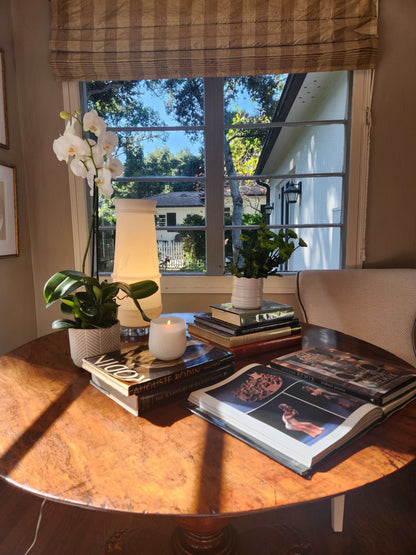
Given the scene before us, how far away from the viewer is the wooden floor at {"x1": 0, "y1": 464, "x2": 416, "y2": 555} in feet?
3.50

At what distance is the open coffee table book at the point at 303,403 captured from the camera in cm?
56

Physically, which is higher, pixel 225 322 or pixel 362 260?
pixel 362 260

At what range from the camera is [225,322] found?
1031 mm

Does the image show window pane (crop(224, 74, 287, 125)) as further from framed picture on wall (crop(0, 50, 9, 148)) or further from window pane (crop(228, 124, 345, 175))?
framed picture on wall (crop(0, 50, 9, 148))

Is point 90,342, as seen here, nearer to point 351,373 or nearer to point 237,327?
point 237,327

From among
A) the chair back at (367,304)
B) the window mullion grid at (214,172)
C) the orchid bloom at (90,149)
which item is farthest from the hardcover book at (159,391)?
the window mullion grid at (214,172)

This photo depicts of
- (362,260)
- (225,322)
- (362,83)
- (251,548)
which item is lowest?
(251,548)

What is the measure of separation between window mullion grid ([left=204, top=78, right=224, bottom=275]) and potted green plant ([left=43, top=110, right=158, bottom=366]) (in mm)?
1036

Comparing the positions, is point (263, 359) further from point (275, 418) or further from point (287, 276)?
point (287, 276)

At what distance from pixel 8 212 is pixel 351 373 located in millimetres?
1803

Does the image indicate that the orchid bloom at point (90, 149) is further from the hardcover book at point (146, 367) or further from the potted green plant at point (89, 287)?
the hardcover book at point (146, 367)

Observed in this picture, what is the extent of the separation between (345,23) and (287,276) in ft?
4.21

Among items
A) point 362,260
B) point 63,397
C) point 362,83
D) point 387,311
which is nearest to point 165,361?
point 63,397

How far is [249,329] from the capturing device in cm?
100
